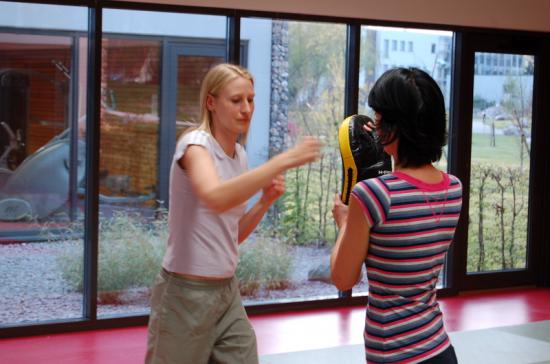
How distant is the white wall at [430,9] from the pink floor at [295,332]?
2.22 m

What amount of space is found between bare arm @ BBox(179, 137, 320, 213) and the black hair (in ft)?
0.66

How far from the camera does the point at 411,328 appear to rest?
6.77 feet

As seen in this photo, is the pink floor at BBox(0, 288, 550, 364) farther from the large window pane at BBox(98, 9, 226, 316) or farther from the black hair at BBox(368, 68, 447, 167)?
the black hair at BBox(368, 68, 447, 167)

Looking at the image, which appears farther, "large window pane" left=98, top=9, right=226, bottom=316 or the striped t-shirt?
"large window pane" left=98, top=9, right=226, bottom=316

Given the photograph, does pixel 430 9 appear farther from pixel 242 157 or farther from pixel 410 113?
pixel 410 113

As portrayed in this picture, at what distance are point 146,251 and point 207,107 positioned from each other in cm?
342

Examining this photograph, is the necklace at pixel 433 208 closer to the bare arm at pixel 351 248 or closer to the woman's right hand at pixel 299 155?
the bare arm at pixel 351 248

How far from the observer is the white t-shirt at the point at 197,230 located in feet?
8.27

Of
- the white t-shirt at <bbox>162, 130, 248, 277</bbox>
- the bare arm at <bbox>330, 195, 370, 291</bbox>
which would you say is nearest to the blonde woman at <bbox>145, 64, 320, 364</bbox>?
the white t-shirt at <bbox>162, 130, 248, 277</bbox>

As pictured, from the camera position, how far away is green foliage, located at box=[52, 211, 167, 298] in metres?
5.71

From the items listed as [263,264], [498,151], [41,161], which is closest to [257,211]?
[41,161]

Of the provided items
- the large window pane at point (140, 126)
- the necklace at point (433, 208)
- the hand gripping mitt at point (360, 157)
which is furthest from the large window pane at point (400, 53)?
the necklace at point (433, 208)

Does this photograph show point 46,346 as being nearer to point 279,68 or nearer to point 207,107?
point 279,68

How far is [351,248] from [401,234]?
0.41ft
